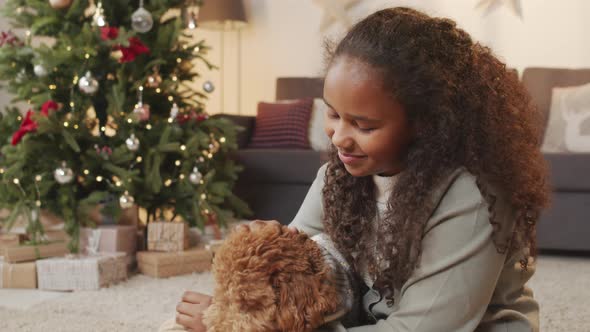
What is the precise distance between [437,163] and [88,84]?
1794 millimetres

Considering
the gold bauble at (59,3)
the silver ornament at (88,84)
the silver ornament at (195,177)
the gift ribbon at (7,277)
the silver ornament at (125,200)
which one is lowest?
the gift ribbon at (7,277)

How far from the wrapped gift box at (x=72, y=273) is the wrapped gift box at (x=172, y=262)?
0.64 feet

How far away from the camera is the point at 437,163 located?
0.90 metres

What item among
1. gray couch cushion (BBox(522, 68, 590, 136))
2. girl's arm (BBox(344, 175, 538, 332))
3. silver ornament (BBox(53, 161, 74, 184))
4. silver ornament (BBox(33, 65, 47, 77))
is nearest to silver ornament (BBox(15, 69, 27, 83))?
silver ornament (BBox(33, 65, 47, 77))

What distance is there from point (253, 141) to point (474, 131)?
110 inches

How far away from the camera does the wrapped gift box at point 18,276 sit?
2225 millimetres

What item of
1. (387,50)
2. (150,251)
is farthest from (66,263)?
(387,50)

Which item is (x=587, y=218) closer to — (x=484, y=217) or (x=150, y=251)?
(x=150, y=251)

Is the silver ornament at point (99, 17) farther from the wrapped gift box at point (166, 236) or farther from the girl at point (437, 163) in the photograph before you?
the girl at point (437, 163)

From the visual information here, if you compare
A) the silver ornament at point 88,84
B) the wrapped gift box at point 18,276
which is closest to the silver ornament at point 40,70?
the silver ornament at point 88,84

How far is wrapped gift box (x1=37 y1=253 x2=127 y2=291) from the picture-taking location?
219cm

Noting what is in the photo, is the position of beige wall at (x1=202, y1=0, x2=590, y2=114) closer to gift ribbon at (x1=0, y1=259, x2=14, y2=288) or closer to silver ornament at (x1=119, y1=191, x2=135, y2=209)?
silver ornament at (x1=119, y1=191, x2=135, y2=209)

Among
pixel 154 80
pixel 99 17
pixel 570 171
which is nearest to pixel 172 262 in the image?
pixel 154 80

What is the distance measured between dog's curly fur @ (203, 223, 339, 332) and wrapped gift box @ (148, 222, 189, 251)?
5.34ft
